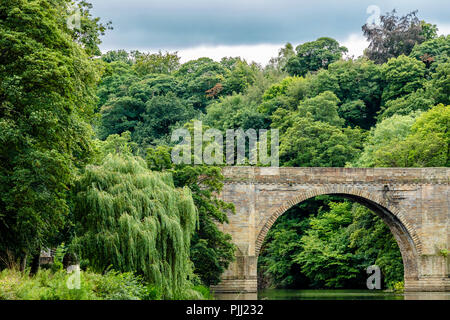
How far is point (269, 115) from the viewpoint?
63344 millimetres

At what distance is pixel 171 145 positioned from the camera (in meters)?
57.0

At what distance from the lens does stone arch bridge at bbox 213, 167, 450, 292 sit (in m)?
38.1

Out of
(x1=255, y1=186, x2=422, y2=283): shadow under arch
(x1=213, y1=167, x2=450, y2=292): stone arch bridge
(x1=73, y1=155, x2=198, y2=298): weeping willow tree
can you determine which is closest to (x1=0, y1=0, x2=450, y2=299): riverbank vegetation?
(x1=73, y1=155, x2=198, y2=298): weeping willow tree

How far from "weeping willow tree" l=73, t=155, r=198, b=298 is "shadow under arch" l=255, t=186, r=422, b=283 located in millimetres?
12030

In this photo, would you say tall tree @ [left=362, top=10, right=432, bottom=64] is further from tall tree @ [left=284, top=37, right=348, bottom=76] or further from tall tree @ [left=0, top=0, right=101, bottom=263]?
tall tree @ [left=0, top=0, right=101, bottom=263]

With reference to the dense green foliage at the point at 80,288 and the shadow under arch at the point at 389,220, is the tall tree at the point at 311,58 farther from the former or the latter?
the dense green foliage at the point at 80,288

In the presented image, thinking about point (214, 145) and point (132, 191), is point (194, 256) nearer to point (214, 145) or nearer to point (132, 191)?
point (132, 191)

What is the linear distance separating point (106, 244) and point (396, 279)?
2377cm

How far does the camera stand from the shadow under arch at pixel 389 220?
38750mm

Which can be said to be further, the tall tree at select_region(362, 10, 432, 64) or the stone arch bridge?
the tall tree at select_region(362, 10, 432, 64)

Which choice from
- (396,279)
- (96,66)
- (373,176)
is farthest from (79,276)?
(396,279)

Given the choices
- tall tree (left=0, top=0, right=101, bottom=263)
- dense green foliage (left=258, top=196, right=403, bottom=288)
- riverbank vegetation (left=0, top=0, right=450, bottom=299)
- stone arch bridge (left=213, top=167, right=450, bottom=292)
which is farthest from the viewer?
dense green foliage (left=258, top=196, right=403, bottom=288)

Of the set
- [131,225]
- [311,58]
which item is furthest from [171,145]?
[131,225]

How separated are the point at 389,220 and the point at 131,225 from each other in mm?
19808
